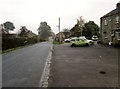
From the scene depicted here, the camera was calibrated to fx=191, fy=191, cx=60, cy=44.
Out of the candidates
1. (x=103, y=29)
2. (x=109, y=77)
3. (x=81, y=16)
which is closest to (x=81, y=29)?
(x=81, y=16)

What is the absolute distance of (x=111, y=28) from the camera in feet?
122

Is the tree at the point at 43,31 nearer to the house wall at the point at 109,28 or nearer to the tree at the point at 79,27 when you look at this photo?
the tree at the point at 79,27

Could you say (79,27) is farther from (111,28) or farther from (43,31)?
(43,31)

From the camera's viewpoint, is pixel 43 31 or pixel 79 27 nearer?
pixel 79 27

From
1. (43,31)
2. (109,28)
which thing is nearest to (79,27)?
(109,28)

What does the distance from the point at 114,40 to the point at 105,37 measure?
17.8 ft

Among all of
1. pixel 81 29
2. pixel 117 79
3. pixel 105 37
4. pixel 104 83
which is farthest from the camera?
pixel 81 29

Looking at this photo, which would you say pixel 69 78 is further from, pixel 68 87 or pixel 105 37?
pixel 105 37

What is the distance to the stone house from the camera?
34750mm

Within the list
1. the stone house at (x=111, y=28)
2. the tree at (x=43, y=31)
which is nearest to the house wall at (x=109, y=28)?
the stone house at (x=111, y=28)

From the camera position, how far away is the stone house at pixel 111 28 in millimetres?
34750

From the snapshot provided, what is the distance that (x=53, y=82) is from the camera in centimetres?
915

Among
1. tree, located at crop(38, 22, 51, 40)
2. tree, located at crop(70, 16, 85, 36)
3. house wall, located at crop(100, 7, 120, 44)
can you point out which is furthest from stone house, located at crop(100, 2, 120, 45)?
tree, located at crop(38, 22, 51, 40)

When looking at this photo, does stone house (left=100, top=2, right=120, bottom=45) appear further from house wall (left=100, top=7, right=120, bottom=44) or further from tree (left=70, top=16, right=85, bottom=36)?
tree (left=70, top=16, right=85, bottom=36)
